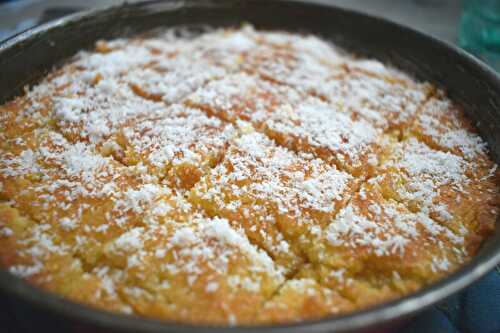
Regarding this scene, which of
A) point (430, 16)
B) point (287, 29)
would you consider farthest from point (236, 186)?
point (430, 16)

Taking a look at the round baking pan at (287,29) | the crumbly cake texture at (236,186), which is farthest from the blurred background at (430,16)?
the crumbly cake texture at (236,186)

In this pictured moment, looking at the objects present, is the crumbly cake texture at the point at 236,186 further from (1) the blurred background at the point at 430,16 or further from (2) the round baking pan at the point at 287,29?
(1) the blurred background at the point at 430,16

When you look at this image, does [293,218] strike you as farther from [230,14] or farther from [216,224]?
[230,14]

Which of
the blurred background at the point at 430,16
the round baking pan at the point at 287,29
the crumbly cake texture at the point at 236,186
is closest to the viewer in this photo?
the round baking pan at the point at 287,29

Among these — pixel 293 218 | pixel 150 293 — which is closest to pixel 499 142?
pixel 293 218

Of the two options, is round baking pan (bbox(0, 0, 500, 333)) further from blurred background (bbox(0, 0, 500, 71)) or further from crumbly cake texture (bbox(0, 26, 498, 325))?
blurred background (bbox(0, 0, 500, 71))
